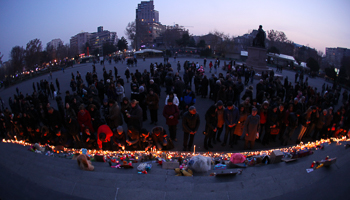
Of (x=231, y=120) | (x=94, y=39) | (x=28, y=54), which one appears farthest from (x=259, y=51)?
(x=94, y=39)

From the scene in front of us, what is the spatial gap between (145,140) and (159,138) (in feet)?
1.32

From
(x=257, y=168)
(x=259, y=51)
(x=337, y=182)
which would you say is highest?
(x=259, y=51)

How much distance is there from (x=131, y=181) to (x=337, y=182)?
3.25 meters

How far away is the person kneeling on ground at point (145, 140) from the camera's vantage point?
227 inches

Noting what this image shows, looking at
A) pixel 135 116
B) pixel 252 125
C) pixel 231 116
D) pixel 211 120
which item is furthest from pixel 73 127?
pixel 252 125

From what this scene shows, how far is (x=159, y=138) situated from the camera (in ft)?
19.2

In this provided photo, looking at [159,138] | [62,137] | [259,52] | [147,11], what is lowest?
[62,137]

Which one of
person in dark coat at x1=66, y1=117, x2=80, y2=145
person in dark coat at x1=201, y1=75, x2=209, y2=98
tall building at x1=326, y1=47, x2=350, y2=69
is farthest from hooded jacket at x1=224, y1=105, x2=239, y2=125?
tall building at x1=326, y1=47, x2=350, y2=69

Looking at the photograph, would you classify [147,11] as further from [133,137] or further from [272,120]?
[133,137]

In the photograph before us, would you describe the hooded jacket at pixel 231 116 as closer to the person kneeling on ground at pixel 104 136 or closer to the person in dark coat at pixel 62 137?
the person kneeling on ground at pixel 104 136

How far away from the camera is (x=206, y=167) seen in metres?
4.26

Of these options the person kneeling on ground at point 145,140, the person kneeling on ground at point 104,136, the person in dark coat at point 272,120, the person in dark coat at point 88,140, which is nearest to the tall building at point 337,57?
the person in dark coat at point 272,120

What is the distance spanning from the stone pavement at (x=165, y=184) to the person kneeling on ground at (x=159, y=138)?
1622mm

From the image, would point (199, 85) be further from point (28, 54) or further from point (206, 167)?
point (28, 54)
